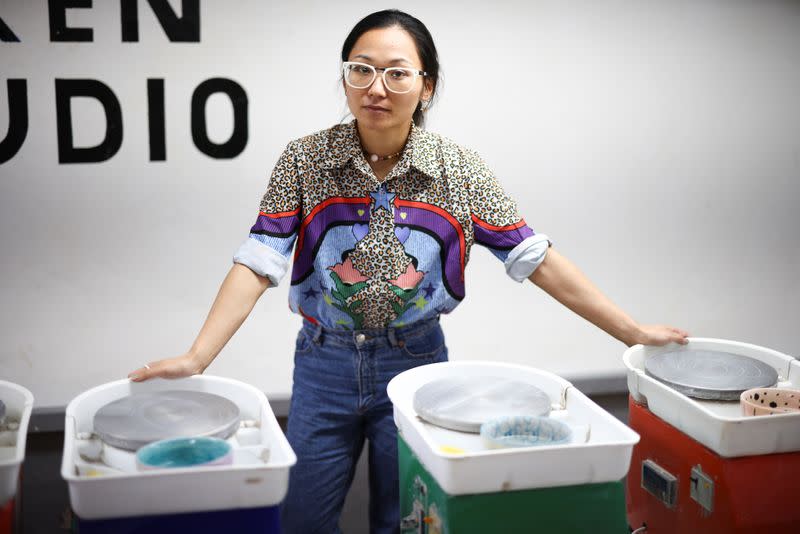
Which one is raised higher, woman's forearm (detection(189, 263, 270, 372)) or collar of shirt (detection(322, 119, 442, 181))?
collar of shirt (detection(322, 119, 442, 181))

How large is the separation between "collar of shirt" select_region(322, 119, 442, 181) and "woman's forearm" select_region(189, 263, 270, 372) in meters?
0.33

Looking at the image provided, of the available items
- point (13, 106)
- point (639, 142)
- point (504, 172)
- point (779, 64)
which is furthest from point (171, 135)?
point (779, 64)

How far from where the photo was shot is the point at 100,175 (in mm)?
2605

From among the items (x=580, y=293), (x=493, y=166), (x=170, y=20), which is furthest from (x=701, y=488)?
(x=170, y=20)

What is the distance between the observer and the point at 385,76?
71.6 inches

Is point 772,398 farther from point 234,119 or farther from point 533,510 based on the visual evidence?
point 234,119

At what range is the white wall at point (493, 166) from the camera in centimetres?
260

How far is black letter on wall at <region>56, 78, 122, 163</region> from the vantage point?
8.35 feet

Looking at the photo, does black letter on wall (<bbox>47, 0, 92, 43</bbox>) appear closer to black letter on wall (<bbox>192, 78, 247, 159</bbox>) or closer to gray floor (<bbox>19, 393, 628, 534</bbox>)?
black letter on wall (<bbox>192, 78, 247, 159</bbox>)

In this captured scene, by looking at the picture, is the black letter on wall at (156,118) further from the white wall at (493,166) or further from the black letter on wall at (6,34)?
the black letter on wall at (6,34)

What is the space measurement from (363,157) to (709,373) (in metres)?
0.95

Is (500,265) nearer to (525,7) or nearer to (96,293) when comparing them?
(525,7)

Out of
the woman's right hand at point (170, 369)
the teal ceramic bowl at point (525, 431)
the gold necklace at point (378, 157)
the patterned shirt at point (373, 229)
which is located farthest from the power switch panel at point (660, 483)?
the woman's right hand at point (170, 369)

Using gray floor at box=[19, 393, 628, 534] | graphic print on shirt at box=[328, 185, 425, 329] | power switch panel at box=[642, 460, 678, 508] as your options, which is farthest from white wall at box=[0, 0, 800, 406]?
power switch panel at box=[642, 460, 678, 508]
